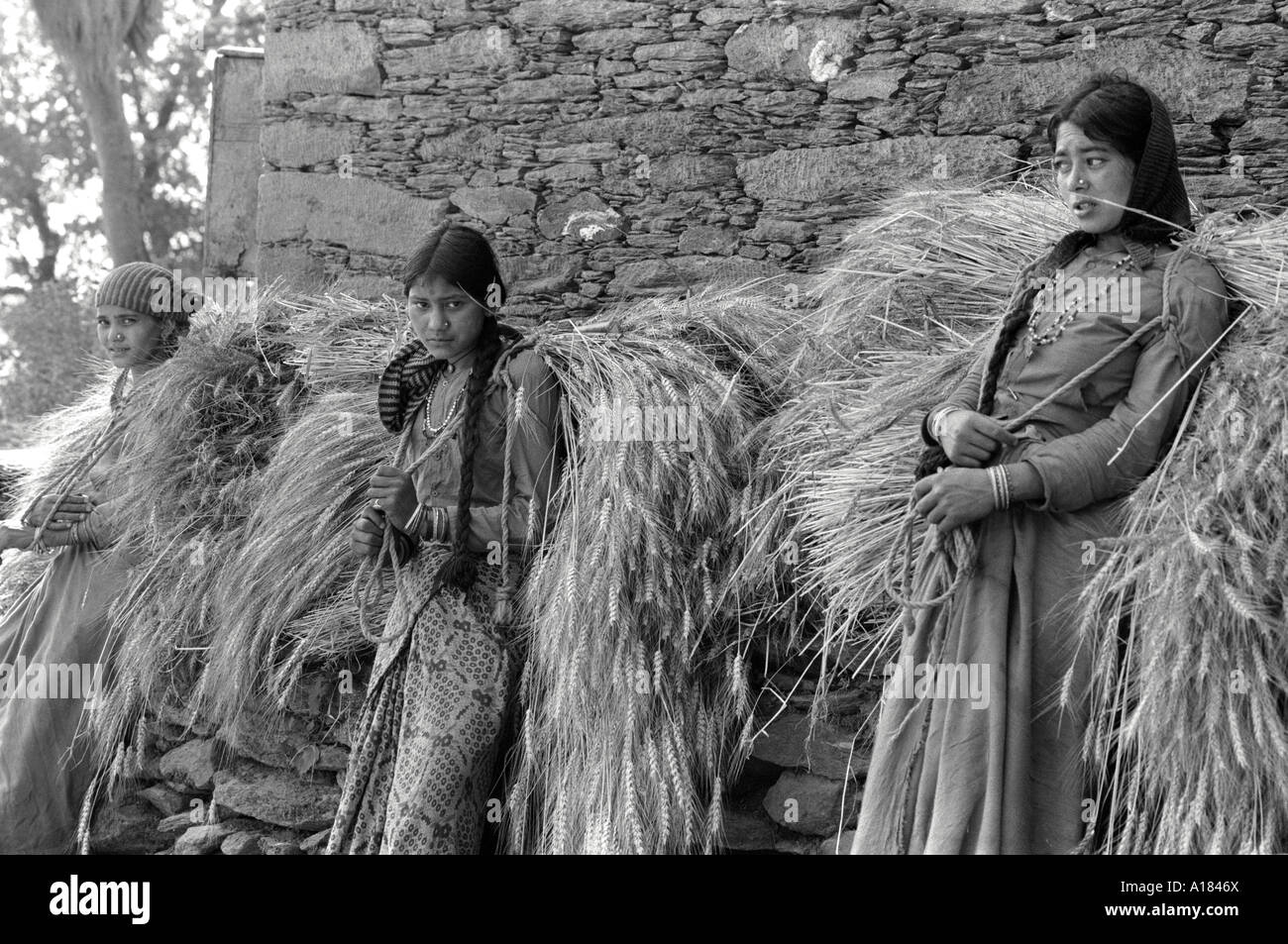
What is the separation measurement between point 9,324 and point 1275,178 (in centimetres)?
1026

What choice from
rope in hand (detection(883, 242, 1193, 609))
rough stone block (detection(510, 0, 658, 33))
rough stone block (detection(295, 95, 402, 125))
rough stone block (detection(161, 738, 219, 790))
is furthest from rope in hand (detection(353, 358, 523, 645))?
rough stone block (detection(295, 95, 402, 125))

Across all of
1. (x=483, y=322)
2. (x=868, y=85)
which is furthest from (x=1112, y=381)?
(x=868, y=85)

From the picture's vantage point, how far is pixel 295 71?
4809 millimetres

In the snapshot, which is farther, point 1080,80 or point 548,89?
point 548,89

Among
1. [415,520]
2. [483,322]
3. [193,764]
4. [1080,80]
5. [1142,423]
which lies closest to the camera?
[1142,423]

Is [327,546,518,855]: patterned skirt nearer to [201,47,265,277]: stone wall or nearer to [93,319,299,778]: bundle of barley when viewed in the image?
[93,319,299,778]: bundle of barley

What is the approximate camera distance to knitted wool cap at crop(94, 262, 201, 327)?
154 inches

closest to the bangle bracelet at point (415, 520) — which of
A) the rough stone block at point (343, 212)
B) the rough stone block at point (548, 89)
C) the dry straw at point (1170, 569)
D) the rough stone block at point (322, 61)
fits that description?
the dry straw at point (1170, 569)

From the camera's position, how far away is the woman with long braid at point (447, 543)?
9.37 feet

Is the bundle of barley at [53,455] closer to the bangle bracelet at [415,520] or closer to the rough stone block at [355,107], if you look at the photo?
the rough stone block at [355,107]

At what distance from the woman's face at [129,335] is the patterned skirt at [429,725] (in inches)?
54.9

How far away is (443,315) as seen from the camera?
10.2ft

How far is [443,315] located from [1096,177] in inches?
55.0

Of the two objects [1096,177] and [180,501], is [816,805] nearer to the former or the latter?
[1096,177]
